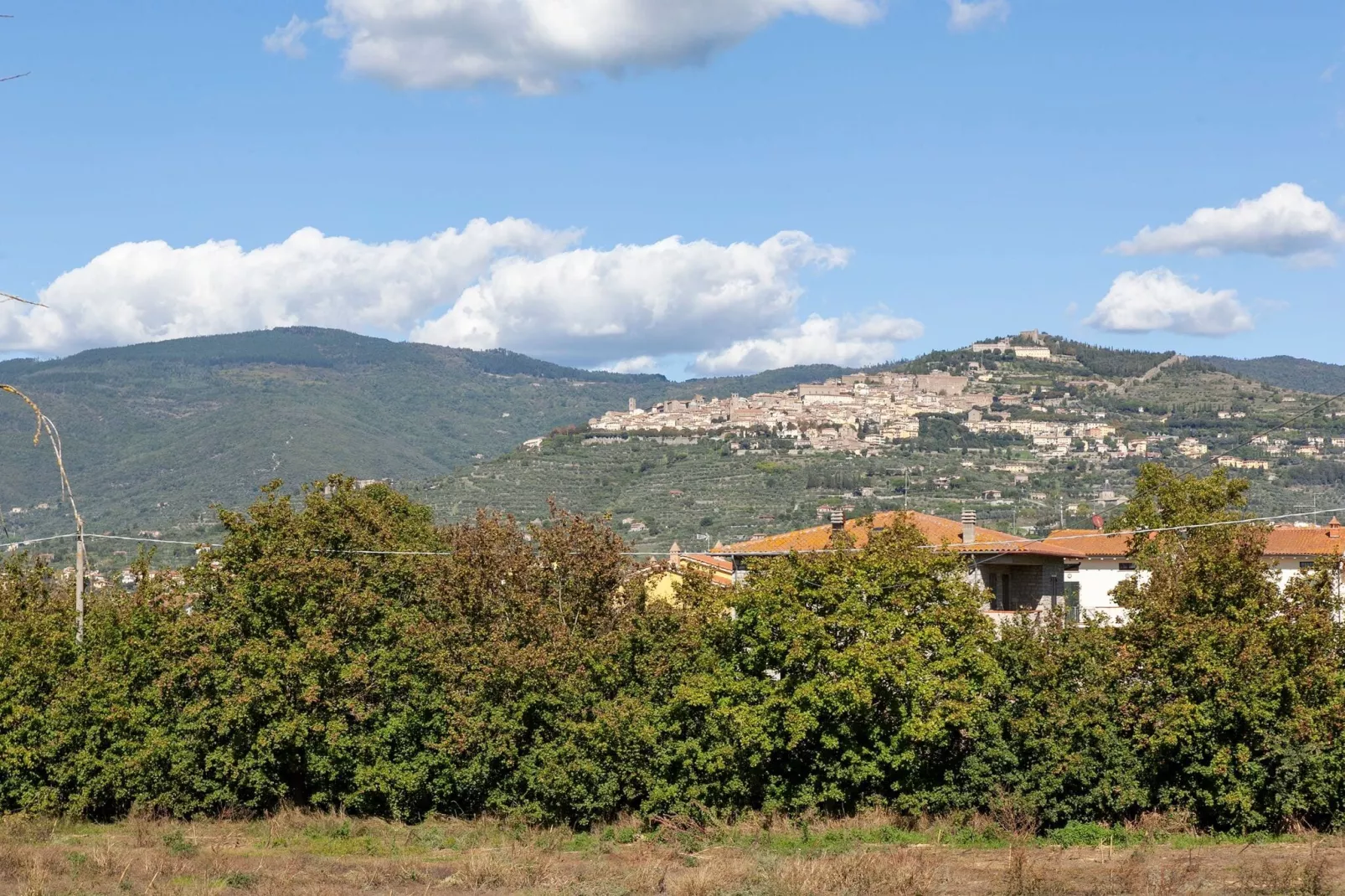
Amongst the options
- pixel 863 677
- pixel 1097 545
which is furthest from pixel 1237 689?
pixel 1097 545

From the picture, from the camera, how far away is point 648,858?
2559 cm

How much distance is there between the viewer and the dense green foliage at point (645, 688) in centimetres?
2719

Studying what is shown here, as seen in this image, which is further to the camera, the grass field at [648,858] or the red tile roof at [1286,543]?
the red tile roof at [1286,543]

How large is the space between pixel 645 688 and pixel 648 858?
5482 mm

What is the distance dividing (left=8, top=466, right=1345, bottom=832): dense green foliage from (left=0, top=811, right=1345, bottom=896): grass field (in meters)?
0.93

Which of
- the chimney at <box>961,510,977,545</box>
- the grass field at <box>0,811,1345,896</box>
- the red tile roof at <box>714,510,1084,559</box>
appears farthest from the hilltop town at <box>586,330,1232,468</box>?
the grass field at <box>0,811,1345,896</box>

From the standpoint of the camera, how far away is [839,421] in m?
180

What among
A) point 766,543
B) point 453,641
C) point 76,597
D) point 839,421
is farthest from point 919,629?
point 839,421

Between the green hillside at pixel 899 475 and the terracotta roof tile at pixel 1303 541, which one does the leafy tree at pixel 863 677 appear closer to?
the terracotta roof tile at pixel 1303 541

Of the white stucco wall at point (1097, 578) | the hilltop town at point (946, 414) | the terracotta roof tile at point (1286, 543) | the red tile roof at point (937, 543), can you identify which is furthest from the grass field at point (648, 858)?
the hilltop town at point (946, 414)

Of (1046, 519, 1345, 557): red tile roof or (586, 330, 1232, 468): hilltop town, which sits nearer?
(1046, 519, 1345, 557): red tile roof

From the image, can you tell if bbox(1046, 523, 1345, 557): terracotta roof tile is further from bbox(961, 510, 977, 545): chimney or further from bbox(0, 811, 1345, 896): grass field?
bbox(0, 811, 1345, 896): grass field

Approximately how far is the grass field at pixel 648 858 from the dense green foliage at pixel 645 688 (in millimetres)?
926

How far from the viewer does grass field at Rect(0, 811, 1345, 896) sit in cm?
2162
